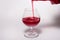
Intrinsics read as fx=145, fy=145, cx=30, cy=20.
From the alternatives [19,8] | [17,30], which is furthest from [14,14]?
[17,30]

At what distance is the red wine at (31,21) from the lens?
0.85 meters

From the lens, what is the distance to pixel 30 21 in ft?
2.82

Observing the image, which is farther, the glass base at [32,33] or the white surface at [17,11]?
the white surface at [17,11]

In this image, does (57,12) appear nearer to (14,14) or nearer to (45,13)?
(45,13)

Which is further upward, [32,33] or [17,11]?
[17,11]

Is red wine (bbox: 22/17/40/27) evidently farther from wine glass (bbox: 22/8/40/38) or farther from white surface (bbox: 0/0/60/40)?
white surface (bbox: 0/0/60/40)

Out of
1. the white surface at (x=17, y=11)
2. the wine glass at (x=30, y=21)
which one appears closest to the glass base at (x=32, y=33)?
the wine glass at (x=30, y=21)

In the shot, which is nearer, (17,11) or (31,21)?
(31,21)

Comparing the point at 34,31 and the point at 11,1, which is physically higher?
the point at 11,1

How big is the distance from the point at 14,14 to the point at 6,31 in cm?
19

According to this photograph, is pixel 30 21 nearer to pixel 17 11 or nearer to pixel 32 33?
pixel 32 33

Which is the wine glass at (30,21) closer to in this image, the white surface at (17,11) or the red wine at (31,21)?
the red wine at (31,21)

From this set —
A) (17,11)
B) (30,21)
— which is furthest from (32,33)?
(17,11)

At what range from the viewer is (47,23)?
41.9 inches
